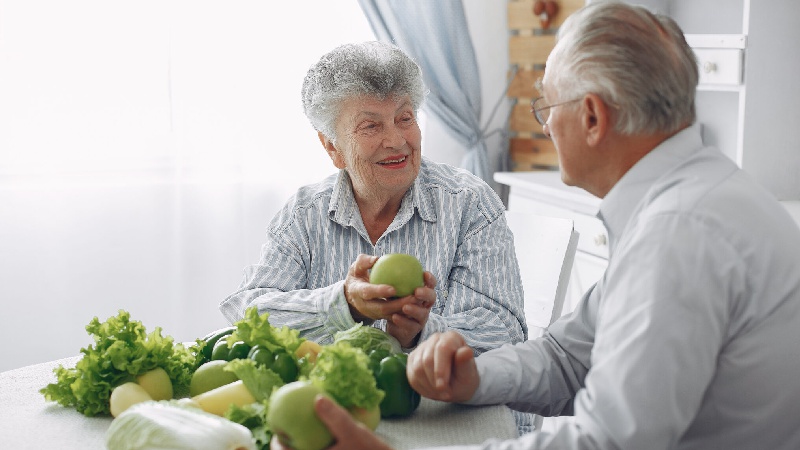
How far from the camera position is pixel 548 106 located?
1539 millimetres

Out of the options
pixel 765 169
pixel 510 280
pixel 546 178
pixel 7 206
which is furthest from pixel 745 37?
pixel 7 206

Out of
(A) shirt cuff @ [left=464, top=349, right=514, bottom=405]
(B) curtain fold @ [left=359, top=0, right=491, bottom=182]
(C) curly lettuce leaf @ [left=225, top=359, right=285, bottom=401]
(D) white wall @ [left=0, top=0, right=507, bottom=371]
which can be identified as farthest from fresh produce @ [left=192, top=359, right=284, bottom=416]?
(B) curtain fold @ [left=359, top=0, right=491, bottom=182]

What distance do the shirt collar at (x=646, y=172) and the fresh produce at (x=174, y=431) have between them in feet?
2.08

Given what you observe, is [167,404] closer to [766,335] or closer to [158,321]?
[766,335]

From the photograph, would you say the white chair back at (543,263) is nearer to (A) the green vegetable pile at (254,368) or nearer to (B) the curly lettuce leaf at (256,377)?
(A) the green vegetable pile at (254,368)

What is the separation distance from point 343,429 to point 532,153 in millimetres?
3083

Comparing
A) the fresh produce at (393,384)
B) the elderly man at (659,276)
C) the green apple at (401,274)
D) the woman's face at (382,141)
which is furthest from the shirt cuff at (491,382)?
the woman's face at (382,141)

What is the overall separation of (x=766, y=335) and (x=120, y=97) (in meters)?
2.99

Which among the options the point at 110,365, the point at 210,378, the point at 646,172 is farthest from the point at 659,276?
the point at 110,365

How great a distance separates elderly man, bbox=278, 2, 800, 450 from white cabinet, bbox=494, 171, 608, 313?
1777 mm

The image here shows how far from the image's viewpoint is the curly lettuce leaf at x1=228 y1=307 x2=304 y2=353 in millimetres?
1538

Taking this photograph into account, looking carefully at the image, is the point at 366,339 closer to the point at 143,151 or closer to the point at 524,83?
the point at 143,151

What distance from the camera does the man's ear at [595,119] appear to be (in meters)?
1.43

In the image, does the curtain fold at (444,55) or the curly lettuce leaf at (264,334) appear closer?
the curly lettuce leaf at (264,334)
